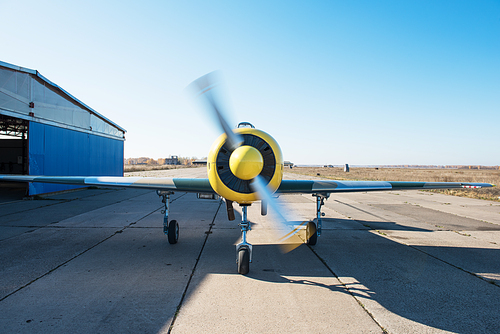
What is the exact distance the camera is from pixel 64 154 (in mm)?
15422

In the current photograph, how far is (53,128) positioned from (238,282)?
16435mm

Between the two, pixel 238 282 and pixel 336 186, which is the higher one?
pixel 336 186

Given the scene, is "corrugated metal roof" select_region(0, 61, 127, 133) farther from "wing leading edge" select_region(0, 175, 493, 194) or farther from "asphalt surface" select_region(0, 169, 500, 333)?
"wing leading edge" select_region(0, 175, 493, 194)

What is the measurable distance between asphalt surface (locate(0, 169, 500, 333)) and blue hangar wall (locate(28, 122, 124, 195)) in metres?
7.09

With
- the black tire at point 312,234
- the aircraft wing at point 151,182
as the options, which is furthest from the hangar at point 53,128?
the black tire at point 312,234

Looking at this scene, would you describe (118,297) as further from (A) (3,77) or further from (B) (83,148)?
(B) (83,148)

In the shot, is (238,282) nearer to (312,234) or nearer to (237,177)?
(237,177)

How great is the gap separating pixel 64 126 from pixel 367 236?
Answer: 18.3 metres

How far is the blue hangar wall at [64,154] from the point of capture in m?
13.4

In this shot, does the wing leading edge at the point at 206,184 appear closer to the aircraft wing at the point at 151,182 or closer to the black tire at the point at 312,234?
the aircraft wing at the point at 151,182

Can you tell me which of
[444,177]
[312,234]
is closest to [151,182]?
[312,234]

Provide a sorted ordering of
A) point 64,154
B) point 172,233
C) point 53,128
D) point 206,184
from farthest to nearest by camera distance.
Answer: point 64,154, point 53,128, point 172,233, point 206,184

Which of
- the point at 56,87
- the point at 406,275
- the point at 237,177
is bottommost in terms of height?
the point at 406,275

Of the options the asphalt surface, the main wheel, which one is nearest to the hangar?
the asphalt surface
